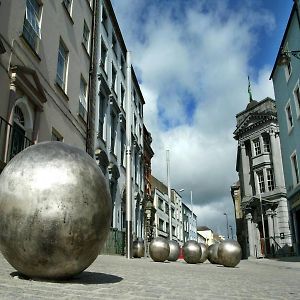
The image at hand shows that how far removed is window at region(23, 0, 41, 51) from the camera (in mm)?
12984

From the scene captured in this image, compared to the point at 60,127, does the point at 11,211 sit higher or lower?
lower

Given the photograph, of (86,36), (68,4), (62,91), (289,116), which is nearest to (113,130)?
(86,36)

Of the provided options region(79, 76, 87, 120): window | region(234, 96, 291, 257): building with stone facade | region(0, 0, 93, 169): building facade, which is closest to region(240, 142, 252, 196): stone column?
region(234, 96, 291, 257): building with stone facade

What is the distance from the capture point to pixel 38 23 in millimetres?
14148

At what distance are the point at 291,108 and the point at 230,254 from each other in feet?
44.1

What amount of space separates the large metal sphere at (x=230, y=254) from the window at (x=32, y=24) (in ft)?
34.6

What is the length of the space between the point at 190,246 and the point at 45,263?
14249 millimetres

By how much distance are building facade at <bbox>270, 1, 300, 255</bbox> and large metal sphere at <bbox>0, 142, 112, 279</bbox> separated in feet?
63.0

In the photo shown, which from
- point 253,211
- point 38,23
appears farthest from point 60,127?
point 253,211

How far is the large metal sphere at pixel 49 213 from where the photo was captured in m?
4.22

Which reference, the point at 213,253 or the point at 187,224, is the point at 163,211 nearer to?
the point at 187,224

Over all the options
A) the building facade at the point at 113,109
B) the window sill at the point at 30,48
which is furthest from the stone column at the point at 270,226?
the window sill at the point at 30,48

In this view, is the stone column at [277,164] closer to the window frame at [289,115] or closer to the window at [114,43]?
the window frame at [289,115]

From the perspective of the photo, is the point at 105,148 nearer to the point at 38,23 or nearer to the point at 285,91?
the point at 38,23
